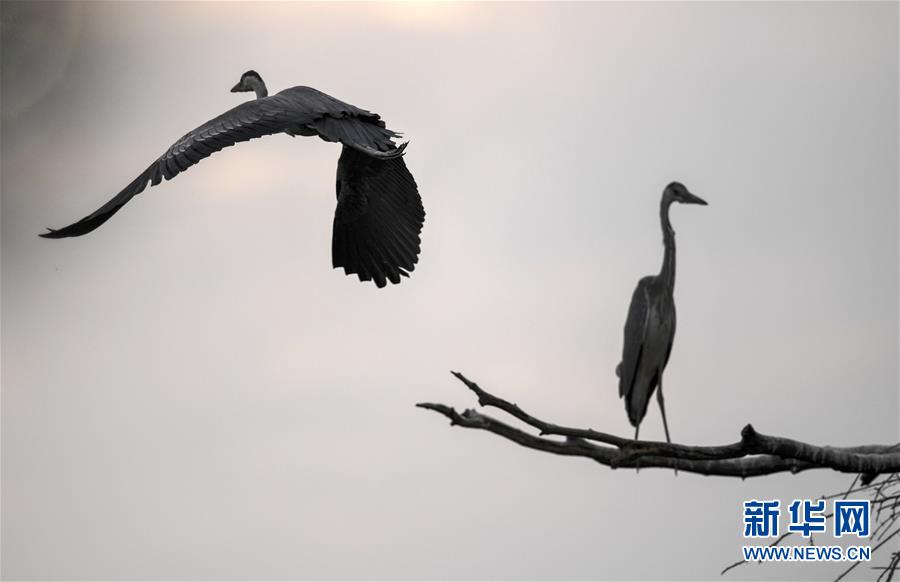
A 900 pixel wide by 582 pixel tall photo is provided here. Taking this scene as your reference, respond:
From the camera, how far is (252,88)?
1198 centimetres

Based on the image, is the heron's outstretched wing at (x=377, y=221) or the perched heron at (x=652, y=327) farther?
the heron's outstretched wing at (x=377, y=221)

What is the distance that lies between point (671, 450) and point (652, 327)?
3.71 meters

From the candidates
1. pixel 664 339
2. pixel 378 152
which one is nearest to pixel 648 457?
pixel 378 152

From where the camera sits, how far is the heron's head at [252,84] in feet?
38.9

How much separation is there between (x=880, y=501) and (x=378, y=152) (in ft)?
11.2

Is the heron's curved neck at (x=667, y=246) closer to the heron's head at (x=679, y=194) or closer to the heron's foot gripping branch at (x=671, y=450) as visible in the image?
the heron's head at (x=679, y=194)

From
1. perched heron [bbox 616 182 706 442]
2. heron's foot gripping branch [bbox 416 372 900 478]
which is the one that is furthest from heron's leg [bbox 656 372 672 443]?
heron's foot gripping branch [bbox 416 372 900 478]

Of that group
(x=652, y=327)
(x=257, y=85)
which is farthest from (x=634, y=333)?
(x=257, y=85)

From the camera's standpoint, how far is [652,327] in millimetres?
9227

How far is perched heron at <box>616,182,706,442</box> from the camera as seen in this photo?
920 cm

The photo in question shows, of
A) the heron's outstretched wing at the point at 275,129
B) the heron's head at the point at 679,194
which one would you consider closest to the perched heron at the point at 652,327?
the heron's head at the point at 679,194

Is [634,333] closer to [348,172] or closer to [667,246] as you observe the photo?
[667,246]

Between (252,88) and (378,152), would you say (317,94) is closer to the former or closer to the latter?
(378,152)

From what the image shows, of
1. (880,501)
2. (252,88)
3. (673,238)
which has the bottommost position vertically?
(880,501)
